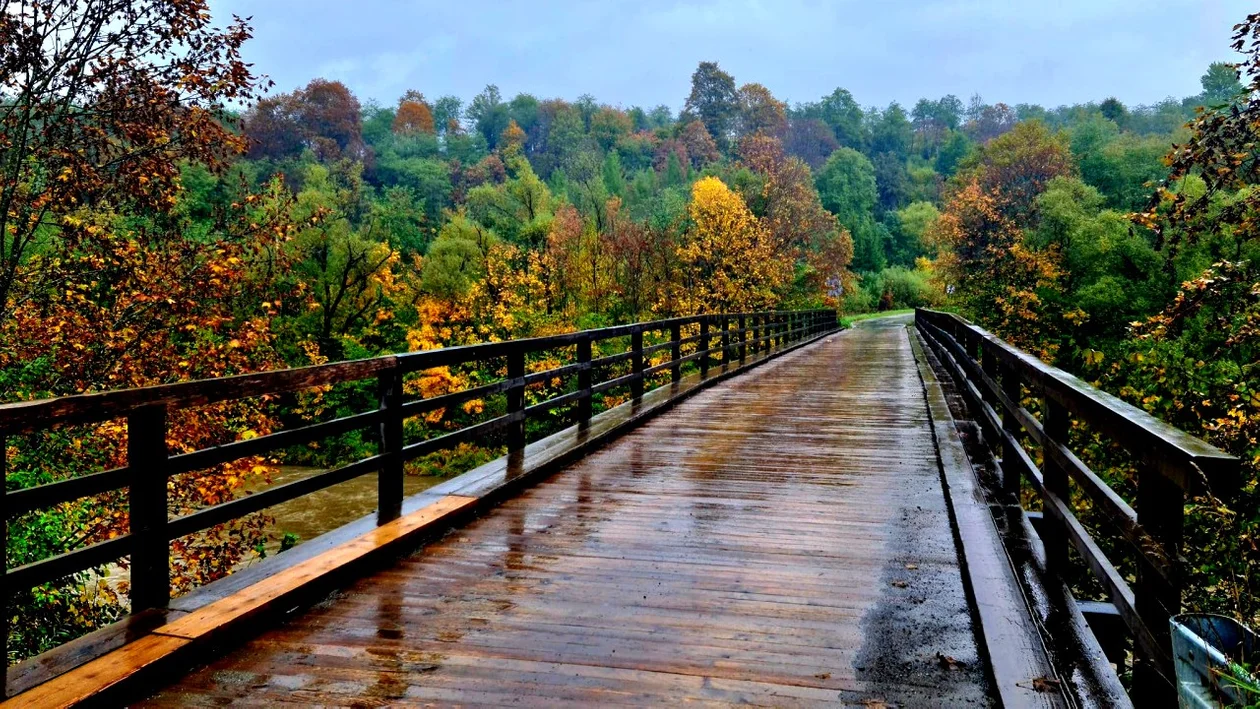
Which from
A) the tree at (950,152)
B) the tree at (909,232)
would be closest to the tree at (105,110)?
the tree at (909,232)

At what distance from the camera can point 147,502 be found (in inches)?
135

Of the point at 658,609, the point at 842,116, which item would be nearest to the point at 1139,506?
the point at 658,609

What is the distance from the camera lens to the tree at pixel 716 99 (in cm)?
12588

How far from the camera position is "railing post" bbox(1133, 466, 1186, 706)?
7.91 feet

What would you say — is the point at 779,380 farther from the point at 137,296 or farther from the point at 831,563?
the point at 831,563

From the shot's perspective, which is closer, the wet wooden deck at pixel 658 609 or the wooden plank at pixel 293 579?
the wet wooden deck at pixel 658 609

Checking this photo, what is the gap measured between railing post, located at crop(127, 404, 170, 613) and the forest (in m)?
3.53

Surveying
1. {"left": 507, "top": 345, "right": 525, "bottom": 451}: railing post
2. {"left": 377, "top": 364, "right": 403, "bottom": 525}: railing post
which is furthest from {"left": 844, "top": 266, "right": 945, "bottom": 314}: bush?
{"left": 377, "top": 364, "right": 403, "bottom": 525}: railing post

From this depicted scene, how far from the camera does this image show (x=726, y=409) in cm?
1100

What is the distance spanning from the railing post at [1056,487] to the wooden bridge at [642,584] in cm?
2

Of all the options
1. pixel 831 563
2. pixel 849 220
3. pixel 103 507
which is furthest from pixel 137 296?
pixel 849 220

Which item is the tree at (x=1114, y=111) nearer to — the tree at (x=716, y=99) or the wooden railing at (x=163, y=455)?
the tree at (x=716, y=99)

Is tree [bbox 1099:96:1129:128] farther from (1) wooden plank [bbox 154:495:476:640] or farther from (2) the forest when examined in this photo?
(1) wooden plank [bbox 154:495:476:640]

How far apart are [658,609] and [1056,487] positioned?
1.91 meters
